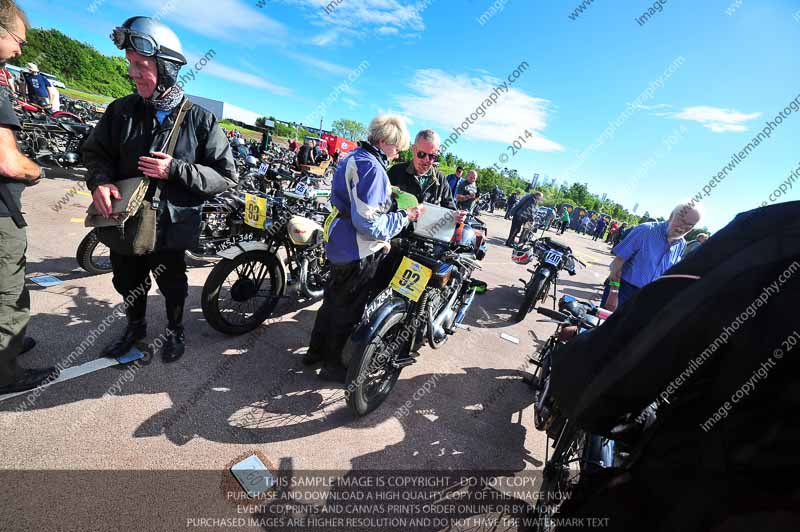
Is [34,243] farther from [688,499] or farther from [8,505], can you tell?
[688,499]

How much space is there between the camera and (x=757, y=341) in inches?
24.8

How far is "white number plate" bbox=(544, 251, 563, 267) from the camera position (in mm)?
5098

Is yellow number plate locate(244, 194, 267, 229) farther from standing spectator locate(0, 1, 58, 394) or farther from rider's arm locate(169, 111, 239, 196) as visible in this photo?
standing spectator locate(0, 1, 58, 394)

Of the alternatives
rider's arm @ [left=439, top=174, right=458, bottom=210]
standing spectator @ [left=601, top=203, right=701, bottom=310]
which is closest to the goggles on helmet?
rider's arm @ [left=439, top=174, right=458, bottom=210]

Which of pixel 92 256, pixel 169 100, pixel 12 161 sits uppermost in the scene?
pixel 169 100

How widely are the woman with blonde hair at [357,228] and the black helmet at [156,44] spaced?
1.18 m

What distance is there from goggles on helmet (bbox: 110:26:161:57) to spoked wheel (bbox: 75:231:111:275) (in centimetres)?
215

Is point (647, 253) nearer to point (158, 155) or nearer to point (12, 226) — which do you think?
point (158, 155)

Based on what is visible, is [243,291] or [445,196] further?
[445,196]

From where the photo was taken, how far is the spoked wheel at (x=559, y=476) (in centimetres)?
169

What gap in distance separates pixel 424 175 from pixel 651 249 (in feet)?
7.77

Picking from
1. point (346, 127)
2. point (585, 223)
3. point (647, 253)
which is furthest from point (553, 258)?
point (346, 127)

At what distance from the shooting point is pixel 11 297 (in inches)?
76.0

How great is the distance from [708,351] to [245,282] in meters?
3.28
